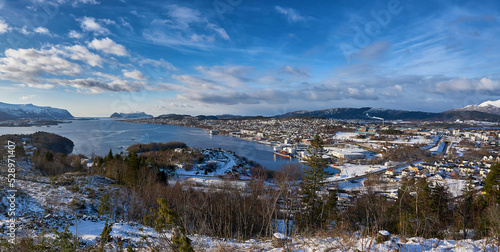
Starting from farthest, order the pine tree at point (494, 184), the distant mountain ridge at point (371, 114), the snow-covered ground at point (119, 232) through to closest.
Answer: the distant mountain ridge at point (371, 114)
the pine tree at point (494, 184)
the snow-covered ground at point (119, 232)

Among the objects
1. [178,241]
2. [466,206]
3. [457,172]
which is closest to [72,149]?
[178,241]

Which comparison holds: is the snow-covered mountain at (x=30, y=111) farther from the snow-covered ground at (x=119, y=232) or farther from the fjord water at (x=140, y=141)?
the snow-covered ground at (x=119, y=232)

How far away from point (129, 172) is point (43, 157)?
8.76 meters

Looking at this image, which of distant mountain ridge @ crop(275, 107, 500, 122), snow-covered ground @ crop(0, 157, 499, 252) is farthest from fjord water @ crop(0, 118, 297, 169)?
distant mountain ridge @ crop(275, 107, 500, 122)

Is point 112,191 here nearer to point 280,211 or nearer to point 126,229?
point 126,229

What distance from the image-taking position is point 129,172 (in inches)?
427

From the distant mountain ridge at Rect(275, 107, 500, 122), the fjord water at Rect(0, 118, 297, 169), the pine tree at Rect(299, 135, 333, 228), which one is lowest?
the fjord water at Rect(0, 118, 297, 169)

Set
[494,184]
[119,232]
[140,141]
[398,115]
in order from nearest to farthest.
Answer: [119,232] < [494,184] < [140,141] < [398,115]

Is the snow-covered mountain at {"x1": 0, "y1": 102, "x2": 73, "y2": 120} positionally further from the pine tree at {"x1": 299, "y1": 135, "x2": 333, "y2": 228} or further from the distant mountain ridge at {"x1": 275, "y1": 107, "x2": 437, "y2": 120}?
the distant mountain ridge at {"x1": 275, "y1": 107, "x2": 437, "y2": 120}

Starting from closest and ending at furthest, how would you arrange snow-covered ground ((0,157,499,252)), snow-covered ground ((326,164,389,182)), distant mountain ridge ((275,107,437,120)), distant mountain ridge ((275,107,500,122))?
snow-covered ground ((0,157,499,252)), snow-covered ground ((326,164,389,182)), distant mountain ridge ((275,107,500,122)), distant mountain ridge ((275,107,437,120))

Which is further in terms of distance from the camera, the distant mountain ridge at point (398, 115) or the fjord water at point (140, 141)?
the distant mountain ridge at point (398, 115)

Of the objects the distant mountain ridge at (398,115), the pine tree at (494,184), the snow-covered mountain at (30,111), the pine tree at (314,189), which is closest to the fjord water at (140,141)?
the pine tree at (314,189)

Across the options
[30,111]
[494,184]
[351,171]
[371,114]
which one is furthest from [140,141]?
[371,114]

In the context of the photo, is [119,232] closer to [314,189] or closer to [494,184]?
[314,189]
